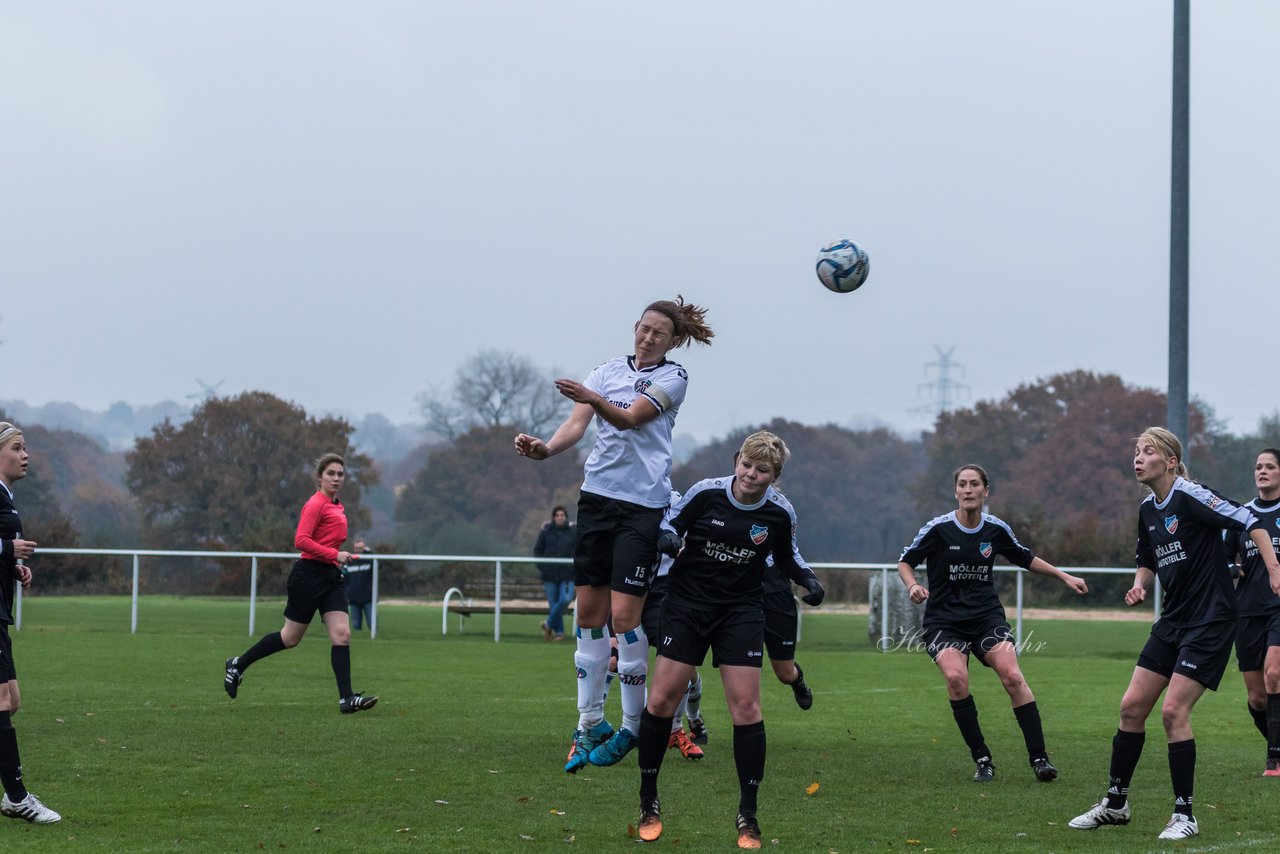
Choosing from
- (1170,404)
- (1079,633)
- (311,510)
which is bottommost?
(1079,633)

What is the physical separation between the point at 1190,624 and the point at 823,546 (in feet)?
197

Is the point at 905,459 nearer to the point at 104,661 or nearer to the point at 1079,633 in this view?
the point at 1079,633

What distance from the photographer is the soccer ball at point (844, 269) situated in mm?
11266

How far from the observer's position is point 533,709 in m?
12.7

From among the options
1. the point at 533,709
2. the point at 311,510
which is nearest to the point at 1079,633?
the point at 533,709

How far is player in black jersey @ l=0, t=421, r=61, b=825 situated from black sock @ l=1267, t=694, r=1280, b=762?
6936 millimetres

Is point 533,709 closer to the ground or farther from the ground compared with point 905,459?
closer to the ground

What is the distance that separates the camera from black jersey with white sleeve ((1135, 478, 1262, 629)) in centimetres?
718

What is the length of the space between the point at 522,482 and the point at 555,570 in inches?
1772

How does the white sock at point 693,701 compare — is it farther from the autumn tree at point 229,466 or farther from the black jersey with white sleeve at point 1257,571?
the autumn tree at point 229,466

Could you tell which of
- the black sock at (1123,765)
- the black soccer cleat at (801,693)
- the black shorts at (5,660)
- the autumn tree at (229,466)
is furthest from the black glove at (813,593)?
the autumn tree at (229,466)

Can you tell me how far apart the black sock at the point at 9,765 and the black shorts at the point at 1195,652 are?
5.33 m

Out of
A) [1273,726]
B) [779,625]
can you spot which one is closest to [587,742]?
[779,625]

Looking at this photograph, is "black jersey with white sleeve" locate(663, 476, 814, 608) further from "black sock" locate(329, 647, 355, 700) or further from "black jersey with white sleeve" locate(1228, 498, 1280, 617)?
"black sock" locate(329, 647, 355, 700)
